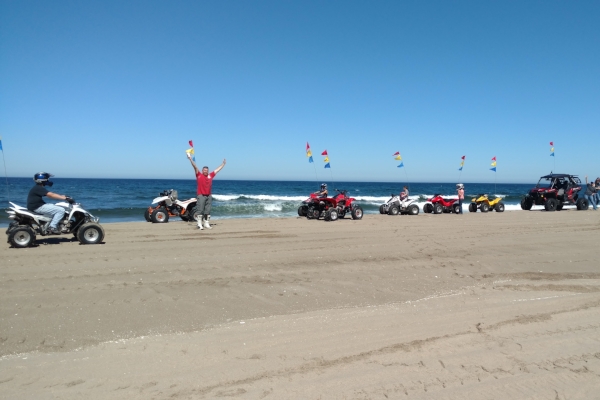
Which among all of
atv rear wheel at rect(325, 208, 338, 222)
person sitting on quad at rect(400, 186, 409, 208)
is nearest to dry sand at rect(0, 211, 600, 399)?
atv rear wheel at rect(325, 208, 338, 222)

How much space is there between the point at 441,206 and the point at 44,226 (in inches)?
581

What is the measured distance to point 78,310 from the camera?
14.8 feet

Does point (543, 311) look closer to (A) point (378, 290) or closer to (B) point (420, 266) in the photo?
(A) point (378, 290)

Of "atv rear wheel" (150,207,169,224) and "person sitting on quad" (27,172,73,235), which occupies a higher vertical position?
"person sitting on quad" (27,172,73,235)

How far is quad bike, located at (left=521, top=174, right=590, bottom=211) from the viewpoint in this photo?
19594 millimetres

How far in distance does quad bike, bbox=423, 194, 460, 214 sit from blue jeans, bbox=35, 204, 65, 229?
14147 mm

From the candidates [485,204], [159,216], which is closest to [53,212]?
[159,216]

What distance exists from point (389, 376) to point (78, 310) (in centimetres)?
330

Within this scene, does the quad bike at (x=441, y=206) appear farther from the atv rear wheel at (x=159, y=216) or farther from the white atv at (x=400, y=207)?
the atv rear wheel at (x=159, y=216)

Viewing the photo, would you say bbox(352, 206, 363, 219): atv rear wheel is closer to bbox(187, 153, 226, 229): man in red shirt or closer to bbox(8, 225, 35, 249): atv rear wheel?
bbox(187, 153, 226, 229): man in red shirt

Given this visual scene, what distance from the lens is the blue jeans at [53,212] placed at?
827cm

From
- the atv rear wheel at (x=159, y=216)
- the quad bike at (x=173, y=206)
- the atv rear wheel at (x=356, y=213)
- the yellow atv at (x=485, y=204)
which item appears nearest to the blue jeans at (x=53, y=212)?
the atv rear wheel at (x=159, y=216)

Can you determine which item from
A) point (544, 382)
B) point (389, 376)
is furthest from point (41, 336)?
point (544, 382)

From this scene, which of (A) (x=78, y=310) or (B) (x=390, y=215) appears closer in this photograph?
(A) (x=78, y=310)
